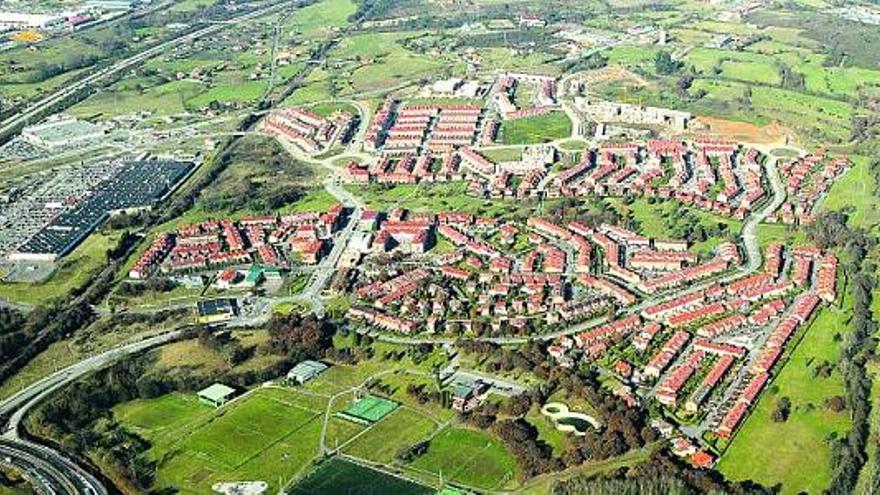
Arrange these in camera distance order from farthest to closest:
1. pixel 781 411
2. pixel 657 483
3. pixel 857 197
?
pixel 857 197, pixel 781 411, pixel 657 483

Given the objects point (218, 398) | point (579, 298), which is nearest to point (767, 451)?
point (579, 298)

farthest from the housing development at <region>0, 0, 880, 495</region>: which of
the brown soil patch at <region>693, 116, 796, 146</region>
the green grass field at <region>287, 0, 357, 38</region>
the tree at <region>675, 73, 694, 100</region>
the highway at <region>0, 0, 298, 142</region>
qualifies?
the green grass field at <region>287, 0, 357, 38</region>

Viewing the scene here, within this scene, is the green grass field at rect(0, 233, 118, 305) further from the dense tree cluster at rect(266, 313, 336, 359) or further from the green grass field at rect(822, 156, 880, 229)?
the green grass field at rect(822, 156, 880, 229)

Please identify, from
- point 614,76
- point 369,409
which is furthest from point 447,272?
point 614,76

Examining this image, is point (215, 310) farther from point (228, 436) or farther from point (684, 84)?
point (684, 84)

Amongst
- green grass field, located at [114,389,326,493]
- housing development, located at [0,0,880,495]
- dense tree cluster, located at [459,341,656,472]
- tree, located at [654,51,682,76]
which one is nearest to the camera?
dense tree cluster, located at [459,341,656,472]

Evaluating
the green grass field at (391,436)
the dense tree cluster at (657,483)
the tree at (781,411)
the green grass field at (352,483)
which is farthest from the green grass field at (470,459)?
the tree at (781,411)
